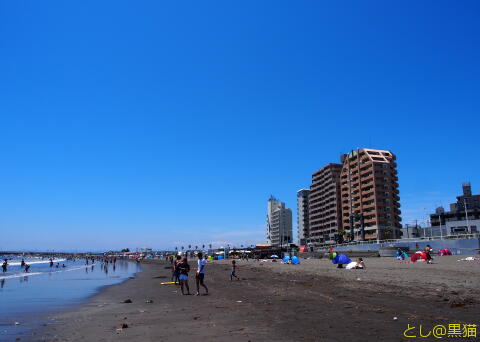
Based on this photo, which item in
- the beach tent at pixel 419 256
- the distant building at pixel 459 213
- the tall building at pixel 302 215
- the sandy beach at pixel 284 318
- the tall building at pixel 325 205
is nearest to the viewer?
the sandy beach at pixel 284 318

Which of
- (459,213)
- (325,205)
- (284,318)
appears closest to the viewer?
(284,318)

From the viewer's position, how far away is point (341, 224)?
144250 millimetres

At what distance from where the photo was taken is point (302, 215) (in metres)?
189

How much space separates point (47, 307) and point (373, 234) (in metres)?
113

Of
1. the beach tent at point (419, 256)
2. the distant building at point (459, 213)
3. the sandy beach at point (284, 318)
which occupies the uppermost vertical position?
the distant building at point (459, 213)

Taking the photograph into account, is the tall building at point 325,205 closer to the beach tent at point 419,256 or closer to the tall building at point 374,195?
the tall building at point 374,195

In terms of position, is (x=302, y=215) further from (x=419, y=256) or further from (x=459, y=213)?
(x=419, y=256)

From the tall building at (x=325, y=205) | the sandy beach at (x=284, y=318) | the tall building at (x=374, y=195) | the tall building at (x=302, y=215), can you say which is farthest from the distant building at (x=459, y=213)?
the sandy beach at (x=284, y=318)

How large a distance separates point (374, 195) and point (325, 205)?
39.2 metres

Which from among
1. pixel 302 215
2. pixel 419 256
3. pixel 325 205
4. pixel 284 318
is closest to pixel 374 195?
pixel 325 205

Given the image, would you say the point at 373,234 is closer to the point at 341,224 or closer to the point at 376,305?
the point at 341,224

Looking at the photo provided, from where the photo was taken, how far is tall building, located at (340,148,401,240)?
116 metres

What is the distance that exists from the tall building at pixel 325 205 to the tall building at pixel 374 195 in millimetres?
13845

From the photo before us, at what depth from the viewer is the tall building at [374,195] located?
11588 cm
